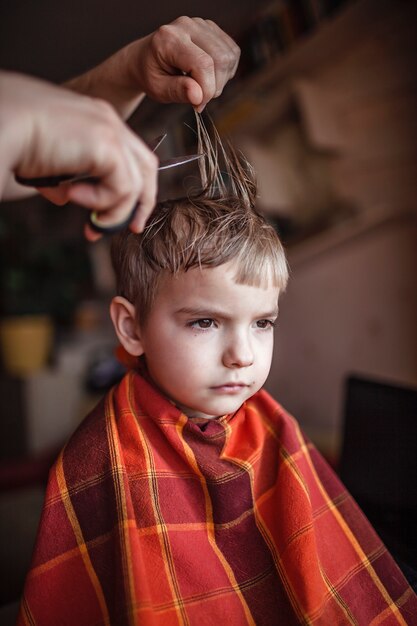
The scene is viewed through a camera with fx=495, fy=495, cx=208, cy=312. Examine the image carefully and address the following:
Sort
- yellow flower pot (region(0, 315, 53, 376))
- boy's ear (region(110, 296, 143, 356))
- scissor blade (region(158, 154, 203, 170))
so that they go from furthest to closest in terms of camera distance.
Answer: yellow flower pot (region(0, 315, 53, 376))
boy's ear (region(110, 296, 143, 356))
scissor blade (region(158, 154, 203, 170))

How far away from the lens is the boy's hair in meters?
0.81

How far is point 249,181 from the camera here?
0.89m

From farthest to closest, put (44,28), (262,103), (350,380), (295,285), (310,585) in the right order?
(295,285) < (262,103) < (44,28) < (350,380) < (310,585)

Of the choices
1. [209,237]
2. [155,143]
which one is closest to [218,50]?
[155,143]

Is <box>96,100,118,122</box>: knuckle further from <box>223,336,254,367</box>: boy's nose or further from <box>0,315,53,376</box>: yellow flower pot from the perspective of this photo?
<box>0,315,53,376</box>: yellow flower pot

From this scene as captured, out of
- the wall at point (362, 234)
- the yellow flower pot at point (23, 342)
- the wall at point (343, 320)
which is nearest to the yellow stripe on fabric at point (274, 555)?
the wall at point (362, 234)

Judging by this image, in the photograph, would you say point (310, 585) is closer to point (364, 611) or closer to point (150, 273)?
point (364, 611)

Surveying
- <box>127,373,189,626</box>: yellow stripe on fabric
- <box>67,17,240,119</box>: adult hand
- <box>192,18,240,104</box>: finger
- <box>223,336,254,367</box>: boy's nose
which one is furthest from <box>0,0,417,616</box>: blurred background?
<box>223,336,254,367</box>: boy's nose

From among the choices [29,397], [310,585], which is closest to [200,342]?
[310,585]

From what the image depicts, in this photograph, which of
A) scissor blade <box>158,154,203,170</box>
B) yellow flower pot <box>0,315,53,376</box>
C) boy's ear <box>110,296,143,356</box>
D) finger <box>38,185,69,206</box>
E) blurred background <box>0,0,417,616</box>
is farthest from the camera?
yellow flower pot <box>0,315,53,376</box>

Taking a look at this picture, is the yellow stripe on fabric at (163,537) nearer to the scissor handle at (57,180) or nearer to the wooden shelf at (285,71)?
the scissor handle at (57,180)

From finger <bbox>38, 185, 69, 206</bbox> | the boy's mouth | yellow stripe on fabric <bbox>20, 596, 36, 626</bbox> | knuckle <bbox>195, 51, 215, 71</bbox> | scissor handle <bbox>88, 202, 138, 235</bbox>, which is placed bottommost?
yellow stripe on fabric <bbox>20, 596, 36, 626</bbox>

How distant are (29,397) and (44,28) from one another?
1800 millimetres

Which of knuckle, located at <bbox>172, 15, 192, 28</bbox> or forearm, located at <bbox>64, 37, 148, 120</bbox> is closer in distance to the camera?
knuckle, located at <bbox>172, 15, 192, 28</bbox>
